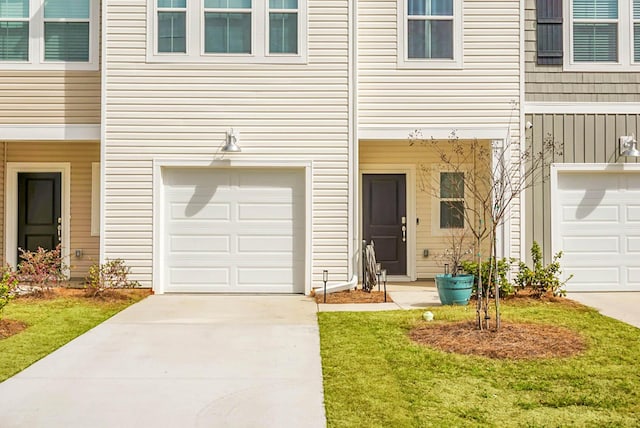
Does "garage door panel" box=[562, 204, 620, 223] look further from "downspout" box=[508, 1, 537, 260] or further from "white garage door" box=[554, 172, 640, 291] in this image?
"downspout" box=[508, 1, 537, 260]

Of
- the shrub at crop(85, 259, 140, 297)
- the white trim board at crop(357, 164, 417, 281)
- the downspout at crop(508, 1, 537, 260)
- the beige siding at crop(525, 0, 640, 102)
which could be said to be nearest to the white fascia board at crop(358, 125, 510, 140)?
the downspout at crop(508, 1, 537, 260)

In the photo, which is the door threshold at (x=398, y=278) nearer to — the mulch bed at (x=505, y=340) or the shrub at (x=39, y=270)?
the mulch bed at (x=505, y=340)

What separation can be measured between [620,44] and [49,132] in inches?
363

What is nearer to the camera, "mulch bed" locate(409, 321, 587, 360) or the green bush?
"mulch bed" locate(409, 321, 587, 360)

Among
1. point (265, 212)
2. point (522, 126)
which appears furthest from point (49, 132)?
point (522, 126)

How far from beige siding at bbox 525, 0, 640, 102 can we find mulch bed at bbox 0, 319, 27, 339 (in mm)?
7945

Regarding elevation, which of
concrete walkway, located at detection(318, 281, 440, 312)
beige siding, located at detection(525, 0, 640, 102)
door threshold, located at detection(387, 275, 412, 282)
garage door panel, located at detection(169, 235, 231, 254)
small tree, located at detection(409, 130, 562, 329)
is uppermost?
beige siding, located at detection(525, 0, 640, 102)

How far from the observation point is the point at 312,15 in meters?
9.36

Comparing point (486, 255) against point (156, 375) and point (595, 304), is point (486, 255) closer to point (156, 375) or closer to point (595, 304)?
point (595, 304)

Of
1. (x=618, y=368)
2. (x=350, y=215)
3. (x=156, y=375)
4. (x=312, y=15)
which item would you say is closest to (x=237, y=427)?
(x=156, y=375)

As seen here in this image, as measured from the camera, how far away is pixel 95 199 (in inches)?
430

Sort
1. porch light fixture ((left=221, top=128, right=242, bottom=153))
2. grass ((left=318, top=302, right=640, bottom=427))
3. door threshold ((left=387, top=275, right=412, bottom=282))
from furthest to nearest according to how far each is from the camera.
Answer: door threshold ((left=387, top=275, right=412, bottom=282))
porch light fixture ((left=221, top=128, right=242, bottom=153))
grass ((left=318, top=302, right=640, bottom=427))

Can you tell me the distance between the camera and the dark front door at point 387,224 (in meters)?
11.1

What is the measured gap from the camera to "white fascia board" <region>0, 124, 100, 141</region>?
9.54 meters
